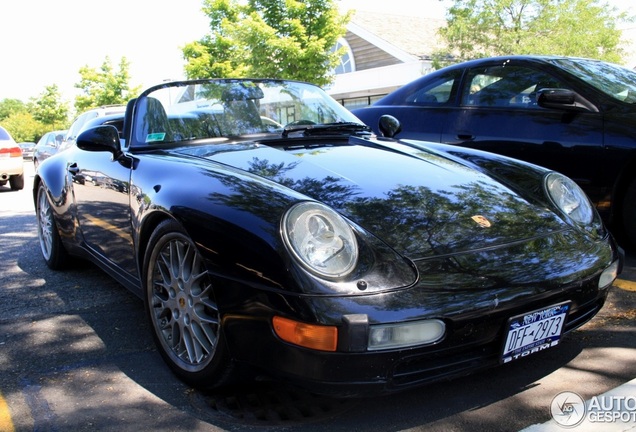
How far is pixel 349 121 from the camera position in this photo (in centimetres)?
390

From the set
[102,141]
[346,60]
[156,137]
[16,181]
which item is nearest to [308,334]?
[156,137]

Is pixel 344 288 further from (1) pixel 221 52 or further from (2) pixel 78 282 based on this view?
(1) pixel 221 52

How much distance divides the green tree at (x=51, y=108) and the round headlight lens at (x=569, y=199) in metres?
60.6

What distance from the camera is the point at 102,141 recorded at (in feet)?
11.0

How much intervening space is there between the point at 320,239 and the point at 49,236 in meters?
3.23

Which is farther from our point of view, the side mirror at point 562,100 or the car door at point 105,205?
the side mirror at point 562,100

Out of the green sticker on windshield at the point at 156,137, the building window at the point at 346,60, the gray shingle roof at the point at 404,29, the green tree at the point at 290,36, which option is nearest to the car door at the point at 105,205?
the green sticker on windshield at the point at 156,137

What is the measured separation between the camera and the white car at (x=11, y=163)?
12.1 metres

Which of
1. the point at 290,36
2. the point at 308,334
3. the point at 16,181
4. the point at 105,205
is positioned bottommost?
the point at 16,181

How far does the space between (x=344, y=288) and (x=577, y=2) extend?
15014 millimetres

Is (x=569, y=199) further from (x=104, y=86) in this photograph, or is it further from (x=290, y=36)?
(x=104, y=86)

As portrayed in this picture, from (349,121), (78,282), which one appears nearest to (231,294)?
(349,121)

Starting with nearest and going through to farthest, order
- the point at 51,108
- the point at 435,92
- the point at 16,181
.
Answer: the point at 435,92 → the point at 16,181 → the point at 51,108

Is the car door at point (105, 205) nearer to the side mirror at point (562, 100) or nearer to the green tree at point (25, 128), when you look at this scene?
the side mirror at point (562, 100)
